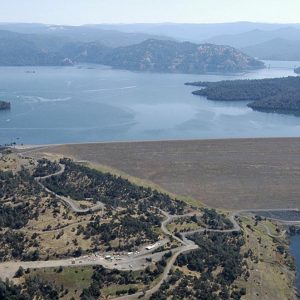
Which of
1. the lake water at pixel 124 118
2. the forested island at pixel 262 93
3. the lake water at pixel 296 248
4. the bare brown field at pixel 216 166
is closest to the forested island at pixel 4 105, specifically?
the lake water at pixel 124 118

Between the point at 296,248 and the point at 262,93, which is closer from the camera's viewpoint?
Answer: the point at 296,248

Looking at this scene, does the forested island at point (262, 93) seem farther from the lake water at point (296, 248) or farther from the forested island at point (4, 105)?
the lake water at point (296, 248)

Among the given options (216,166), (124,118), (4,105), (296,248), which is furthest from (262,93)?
(296,248)

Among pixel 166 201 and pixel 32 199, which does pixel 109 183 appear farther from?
pixel 32 199

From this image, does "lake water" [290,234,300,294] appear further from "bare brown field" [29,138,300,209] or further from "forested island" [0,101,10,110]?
"forested island" [0,101,10,110]

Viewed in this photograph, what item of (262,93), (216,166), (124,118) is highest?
(262,93)

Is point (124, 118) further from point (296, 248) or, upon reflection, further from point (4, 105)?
point (296, 248)

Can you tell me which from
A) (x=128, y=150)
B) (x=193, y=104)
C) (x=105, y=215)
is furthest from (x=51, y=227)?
(x=193, y=104)
